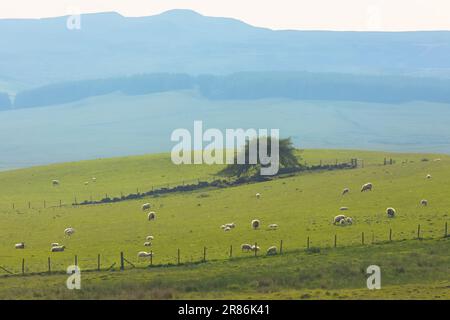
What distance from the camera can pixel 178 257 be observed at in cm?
4112

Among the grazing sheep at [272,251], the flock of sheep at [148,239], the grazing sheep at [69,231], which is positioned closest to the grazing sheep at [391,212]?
the grazing sheep at [272,251]

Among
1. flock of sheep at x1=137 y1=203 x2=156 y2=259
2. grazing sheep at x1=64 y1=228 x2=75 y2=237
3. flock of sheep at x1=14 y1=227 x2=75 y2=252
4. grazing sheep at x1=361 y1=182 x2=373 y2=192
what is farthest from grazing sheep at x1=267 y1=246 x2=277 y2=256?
grazing sheep at x1=361 y1=182 x2=373 y2=192

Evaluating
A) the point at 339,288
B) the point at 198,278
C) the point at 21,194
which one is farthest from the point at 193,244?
the point at 21,194

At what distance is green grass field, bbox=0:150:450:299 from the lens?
34750 mm

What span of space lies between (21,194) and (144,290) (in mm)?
54259

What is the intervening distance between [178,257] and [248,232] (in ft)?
28.6

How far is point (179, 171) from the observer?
9188cm

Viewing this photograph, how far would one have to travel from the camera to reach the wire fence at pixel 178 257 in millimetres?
40438

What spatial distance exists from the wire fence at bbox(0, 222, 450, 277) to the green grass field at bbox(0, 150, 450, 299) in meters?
0.10

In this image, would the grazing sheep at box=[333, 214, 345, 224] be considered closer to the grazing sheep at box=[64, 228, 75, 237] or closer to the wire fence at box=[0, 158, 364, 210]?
the grazing sheep at box=[64, 228, 75, 237]

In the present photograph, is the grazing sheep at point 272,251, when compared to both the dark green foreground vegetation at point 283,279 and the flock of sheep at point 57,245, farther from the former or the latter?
the flock of sheep at point 57,245
